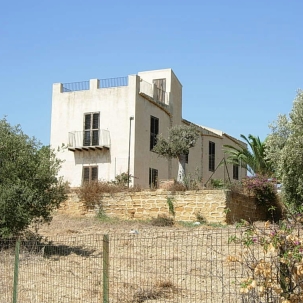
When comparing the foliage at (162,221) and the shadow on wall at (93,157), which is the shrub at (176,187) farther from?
the shadow on wall at (93,157)

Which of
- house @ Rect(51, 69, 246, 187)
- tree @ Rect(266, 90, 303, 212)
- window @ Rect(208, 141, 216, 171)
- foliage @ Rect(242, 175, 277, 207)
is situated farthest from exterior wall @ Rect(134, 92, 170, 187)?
tree @ Rect(266, 90, 303, 212)

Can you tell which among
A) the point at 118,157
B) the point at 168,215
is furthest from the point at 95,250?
the point at 118,157

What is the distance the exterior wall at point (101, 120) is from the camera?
2759cm

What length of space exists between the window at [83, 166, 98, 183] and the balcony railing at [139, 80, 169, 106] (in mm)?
4993

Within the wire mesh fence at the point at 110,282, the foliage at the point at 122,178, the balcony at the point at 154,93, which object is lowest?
the wire mesh fence at the point at 110,282

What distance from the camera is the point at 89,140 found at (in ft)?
92.8

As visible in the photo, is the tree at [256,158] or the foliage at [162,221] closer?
the foliage at [162,221]

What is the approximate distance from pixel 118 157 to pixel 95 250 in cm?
1365

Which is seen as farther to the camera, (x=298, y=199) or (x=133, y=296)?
(x=298, y=199)

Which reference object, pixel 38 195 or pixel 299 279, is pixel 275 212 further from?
pixel 299 279

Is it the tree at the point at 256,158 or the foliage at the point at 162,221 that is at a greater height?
the tree at the point at 256,158

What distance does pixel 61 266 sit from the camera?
11508 mm

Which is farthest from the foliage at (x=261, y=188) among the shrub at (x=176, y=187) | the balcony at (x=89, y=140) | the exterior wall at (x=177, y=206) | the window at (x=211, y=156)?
the window at (x=211, y=156)

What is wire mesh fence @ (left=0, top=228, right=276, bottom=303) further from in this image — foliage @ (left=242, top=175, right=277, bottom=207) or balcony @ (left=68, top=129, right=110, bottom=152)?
balcony @ (left=68, top=129, right=110, bottom=152)
